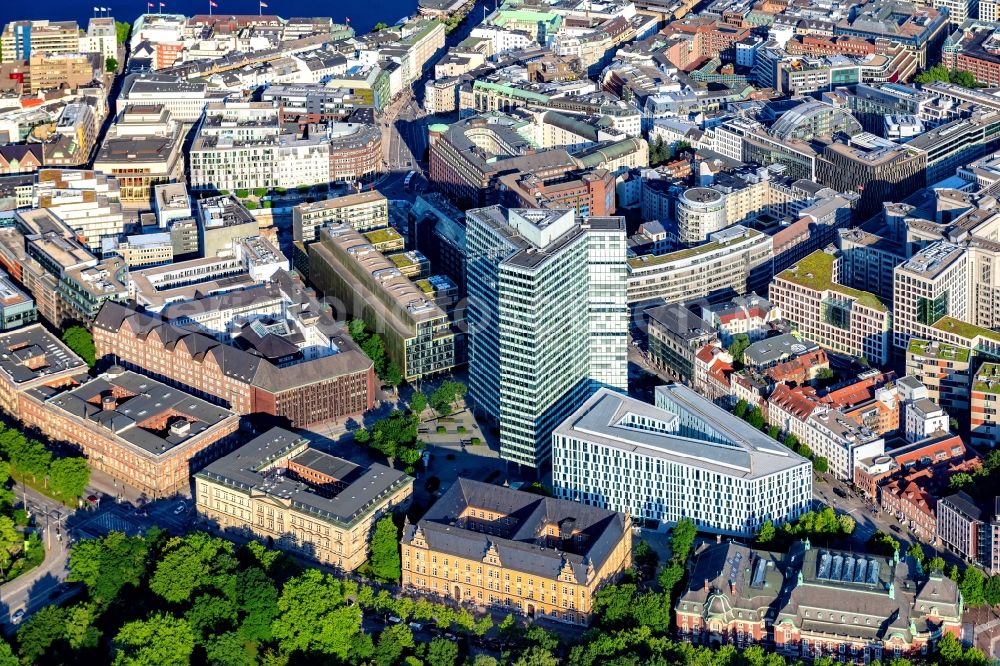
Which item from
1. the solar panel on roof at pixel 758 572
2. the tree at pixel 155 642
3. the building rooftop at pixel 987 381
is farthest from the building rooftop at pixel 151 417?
the building rooftop at pixel 987 381

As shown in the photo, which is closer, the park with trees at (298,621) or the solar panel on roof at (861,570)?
the park with trees at (298,621)

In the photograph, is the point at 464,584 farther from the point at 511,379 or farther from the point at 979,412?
the point at 979,412

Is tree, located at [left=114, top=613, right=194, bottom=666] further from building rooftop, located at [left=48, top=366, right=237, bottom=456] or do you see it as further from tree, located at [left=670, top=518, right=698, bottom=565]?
tree, located at [left=670, top=518, right=698, bottom=565]

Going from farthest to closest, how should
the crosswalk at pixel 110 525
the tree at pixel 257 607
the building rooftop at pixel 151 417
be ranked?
the building rooftop at pixel 151 417 < the crosswalk at pixel 110 525 < the tree at pixel 257 607

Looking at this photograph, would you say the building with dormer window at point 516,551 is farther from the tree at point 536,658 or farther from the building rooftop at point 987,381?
the building rooftop at point 987,381

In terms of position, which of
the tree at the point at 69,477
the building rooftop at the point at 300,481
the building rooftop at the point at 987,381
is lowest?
the tree at the point at 69,477

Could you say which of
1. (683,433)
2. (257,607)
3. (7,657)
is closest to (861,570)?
(683,433)
